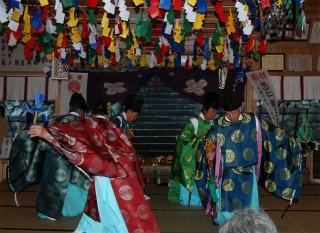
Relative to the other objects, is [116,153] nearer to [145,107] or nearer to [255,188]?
[255,188]

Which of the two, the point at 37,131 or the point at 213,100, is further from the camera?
the point at 213,100

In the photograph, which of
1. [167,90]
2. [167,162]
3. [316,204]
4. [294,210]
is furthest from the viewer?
[167,90]

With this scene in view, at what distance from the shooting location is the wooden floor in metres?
4.48

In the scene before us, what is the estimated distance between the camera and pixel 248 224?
4.81ft

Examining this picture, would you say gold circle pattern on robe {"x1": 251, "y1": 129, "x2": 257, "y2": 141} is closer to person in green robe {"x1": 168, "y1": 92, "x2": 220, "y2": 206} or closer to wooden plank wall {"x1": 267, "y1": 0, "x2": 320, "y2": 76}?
person in green robe {"x1": 168, "y1": 92, "x2": 220, "y2": 206}

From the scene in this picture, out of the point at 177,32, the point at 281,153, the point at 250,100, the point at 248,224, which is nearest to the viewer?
the point at 248,224

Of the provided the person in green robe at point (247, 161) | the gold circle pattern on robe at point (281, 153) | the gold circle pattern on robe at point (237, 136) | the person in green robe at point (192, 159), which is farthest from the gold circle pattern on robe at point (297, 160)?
the person in green robe at point (192, 159)

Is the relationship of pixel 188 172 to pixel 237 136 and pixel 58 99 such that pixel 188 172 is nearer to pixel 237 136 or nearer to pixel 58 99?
pixel 237 136

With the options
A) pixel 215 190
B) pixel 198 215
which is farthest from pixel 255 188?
pixel 198 215

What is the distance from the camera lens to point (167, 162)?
29.4ft

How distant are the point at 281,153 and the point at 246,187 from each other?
1.79 ft

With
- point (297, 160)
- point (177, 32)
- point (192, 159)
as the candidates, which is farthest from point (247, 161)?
point (177, 32)

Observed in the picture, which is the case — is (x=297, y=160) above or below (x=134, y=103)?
below

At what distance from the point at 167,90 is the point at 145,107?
26.3 inches
